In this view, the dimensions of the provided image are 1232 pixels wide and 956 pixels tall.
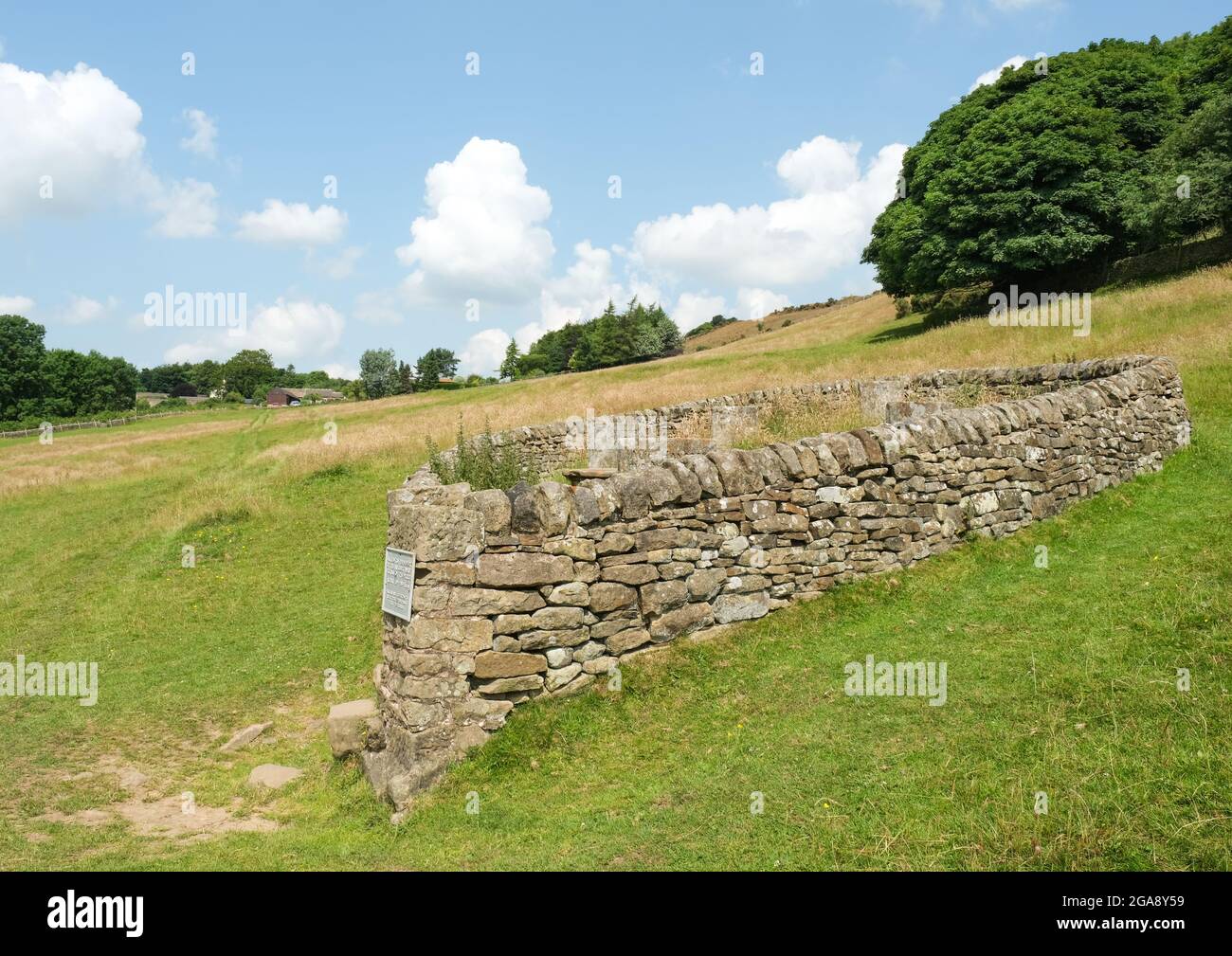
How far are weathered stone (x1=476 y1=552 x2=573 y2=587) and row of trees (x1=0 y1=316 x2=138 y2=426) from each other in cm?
8900

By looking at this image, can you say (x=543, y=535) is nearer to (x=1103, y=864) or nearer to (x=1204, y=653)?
(x=1103, y=864)

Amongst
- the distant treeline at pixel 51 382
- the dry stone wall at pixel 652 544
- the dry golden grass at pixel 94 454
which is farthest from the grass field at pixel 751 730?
the distant treeline at pixel 51 382

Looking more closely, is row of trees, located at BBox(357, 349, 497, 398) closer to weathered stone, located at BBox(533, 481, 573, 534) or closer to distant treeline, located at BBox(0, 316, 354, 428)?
distant treeline, located at BBox(0, 316, 354, 428)

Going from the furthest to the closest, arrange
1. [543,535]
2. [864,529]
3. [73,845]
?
[864,529] < [543,535] < [73,845]

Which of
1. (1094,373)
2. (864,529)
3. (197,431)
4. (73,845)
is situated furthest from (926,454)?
(197,431)

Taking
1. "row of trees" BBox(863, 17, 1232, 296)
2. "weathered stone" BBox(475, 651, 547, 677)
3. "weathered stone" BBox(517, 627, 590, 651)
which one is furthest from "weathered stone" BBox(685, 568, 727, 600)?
"row of trees" BBox(863, 17, 1232, 296)

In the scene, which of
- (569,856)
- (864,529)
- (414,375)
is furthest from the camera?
(414,375)

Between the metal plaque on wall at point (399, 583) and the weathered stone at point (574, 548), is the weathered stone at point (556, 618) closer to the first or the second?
the weathered stone at point (574, 548)

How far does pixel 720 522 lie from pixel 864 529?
2028mm

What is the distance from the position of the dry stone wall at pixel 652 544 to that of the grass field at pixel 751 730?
324 mm

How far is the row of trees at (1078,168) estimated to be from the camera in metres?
29.5

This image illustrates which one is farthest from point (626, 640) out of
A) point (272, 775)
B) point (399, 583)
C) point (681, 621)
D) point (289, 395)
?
point (289, 395)

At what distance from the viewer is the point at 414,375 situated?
304ft

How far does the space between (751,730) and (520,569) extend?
2.34 metres
